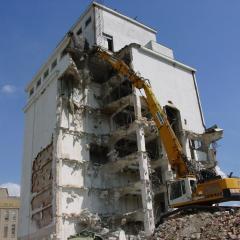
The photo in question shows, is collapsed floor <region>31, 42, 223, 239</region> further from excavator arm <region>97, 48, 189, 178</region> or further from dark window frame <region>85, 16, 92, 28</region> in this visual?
excavator arm <region>97, 48, 189, 178</region>

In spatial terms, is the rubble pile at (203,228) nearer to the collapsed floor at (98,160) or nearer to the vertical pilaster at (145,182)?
the vertical pilaster at (145,182)

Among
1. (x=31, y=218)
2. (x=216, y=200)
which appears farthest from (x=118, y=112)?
(x=216, y=200)

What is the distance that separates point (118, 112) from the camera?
137 ft

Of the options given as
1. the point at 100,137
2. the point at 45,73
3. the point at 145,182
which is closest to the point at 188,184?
the point at 145,182

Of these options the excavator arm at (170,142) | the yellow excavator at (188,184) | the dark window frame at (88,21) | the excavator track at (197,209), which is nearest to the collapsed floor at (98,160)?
the dark window frame at (88,21)

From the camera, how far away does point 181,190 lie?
23.4m

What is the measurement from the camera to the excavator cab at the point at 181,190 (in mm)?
22888

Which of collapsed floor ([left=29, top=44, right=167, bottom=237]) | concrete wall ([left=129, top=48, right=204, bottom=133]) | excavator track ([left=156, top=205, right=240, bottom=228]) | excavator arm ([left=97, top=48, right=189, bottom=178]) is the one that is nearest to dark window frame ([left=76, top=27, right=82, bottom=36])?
collapsed floor ([left=29, top=44, right=167, bottom=237])

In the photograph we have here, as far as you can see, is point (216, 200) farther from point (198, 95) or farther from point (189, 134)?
point (198, 95)

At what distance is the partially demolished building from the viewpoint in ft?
119

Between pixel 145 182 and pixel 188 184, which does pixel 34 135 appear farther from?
pixel 188 184

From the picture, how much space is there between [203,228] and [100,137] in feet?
79.7

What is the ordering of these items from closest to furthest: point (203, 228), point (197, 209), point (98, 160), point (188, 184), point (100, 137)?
point (203, 228) → point (197, 209) → point (188, 184) → point (100, 137) → point (98, 160)

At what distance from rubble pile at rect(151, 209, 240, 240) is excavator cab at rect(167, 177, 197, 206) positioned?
105 inches
